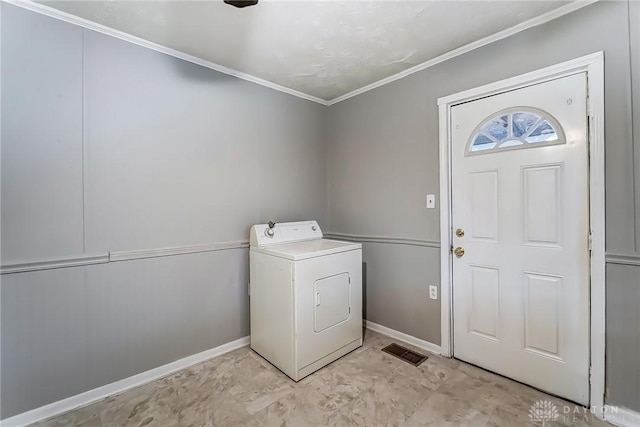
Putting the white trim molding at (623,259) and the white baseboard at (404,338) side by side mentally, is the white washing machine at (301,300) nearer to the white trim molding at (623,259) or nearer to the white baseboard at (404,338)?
the white baseboard at (404,338)

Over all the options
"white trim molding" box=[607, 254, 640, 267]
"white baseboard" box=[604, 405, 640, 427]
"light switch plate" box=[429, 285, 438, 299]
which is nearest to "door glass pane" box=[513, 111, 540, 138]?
"white trim molding" box=[607, 254, 640, 267]

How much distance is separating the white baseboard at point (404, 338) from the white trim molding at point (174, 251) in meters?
1.49

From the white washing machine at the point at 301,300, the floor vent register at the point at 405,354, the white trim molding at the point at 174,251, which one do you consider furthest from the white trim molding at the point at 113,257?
the floor vent register at the point at 405,354

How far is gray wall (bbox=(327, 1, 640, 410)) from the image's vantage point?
150cm

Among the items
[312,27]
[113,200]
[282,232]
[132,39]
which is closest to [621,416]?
[282,232]

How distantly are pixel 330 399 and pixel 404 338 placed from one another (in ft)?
3.39

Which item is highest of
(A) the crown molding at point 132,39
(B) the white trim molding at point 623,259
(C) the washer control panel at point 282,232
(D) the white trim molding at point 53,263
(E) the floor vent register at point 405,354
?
(A) the crown molding at point 132,39

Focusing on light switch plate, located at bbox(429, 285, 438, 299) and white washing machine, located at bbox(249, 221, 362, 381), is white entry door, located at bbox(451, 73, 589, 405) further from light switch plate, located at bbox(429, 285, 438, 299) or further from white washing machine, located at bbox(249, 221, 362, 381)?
white washing machine, located at bbox(249, 221, 362, 381)

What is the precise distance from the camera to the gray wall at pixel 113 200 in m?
1.59

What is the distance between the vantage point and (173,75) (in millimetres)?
2109

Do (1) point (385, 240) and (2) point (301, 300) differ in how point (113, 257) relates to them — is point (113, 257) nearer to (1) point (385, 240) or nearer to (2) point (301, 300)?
(2) point (301, 300)

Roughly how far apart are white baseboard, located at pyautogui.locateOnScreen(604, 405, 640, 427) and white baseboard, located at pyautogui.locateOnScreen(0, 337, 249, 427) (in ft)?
8.26

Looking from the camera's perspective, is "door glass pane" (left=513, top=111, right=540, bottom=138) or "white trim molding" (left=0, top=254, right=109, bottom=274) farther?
"door glass pane" (left=513, top=111, right=540, bottom=138)

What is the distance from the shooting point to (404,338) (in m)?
2.53
